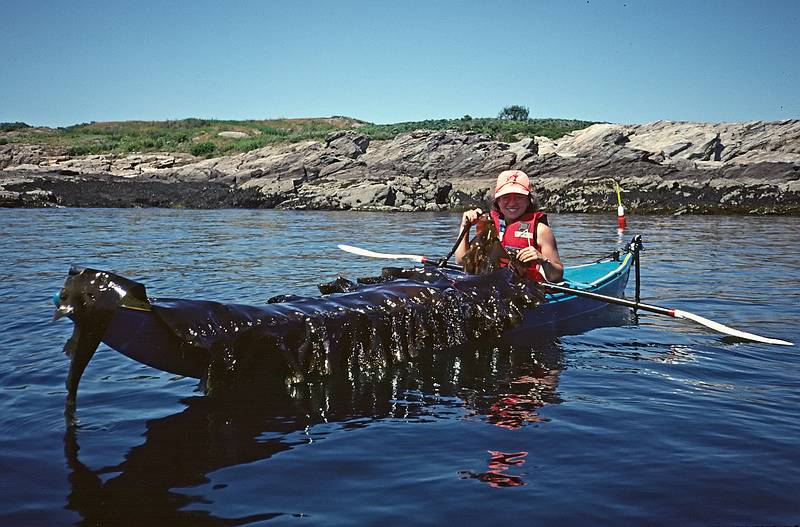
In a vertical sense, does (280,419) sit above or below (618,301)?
below

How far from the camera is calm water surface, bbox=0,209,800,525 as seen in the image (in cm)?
351

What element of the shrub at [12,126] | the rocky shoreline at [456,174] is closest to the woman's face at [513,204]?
the rocky shoreline at [456,174]

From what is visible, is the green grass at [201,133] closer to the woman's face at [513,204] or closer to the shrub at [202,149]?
the shrub at [202,149]

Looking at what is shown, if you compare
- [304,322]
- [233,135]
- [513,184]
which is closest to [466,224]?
[513,184]

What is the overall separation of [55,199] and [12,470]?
112ft

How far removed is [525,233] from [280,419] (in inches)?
140

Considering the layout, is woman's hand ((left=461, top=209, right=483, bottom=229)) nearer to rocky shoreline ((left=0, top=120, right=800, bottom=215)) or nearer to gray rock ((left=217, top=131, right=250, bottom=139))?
rocky shoreline ((left=0, top=120, right=800, bottom=215))

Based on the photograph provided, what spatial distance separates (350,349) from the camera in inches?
219

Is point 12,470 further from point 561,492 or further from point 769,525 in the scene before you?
point 769,525

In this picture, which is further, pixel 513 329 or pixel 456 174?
pixel 456 174

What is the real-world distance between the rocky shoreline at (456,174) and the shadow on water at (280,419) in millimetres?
25646

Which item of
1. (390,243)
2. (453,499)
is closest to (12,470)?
(453,499)

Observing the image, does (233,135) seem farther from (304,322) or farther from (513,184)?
(304,322)

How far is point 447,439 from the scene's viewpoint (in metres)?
4.48
